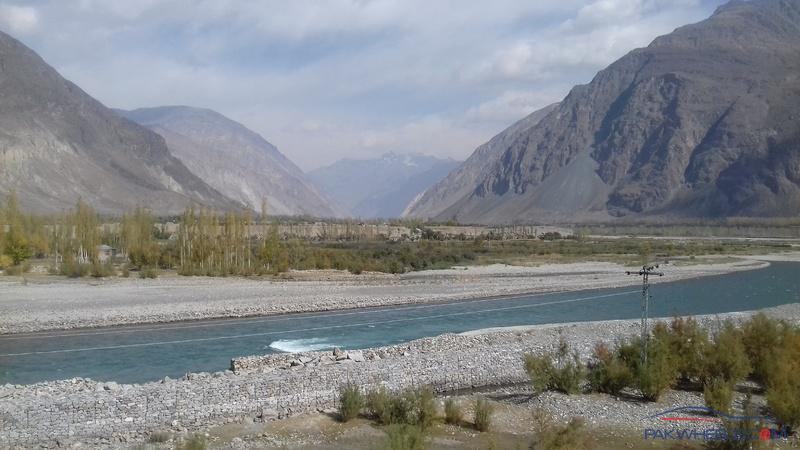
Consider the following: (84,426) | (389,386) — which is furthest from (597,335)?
(84,426)

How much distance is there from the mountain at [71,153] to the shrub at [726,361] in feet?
339

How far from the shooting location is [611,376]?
51.6 ft

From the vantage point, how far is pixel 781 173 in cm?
12862

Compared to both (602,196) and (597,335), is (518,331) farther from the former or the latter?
(602,196)

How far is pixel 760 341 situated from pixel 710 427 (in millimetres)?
4878

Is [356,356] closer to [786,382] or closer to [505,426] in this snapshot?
[505,426]

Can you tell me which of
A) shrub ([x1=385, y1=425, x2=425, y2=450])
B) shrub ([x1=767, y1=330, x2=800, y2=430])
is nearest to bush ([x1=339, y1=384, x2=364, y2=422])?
shrub ([x1=385, y1=425, x2=425, y2=450])

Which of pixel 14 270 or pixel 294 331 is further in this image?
pixel 14 270

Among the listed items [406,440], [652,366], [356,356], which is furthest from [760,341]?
[406,440]

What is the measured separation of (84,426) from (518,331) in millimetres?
15506

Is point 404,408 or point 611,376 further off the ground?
point 611,376

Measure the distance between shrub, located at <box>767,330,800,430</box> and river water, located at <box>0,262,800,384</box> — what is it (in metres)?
11.3

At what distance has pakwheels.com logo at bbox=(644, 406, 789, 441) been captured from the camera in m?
10.7

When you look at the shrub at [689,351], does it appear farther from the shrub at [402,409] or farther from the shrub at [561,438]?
the shrub at [402,409]
